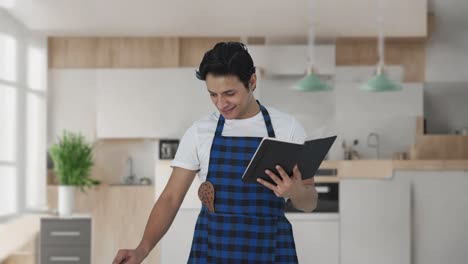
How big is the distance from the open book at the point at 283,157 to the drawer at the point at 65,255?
5.23 meters

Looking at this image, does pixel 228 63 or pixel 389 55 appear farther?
pixel 389 55

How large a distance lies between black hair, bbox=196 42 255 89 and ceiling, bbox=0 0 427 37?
5.04 meters

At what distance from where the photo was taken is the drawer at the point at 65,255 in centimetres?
714

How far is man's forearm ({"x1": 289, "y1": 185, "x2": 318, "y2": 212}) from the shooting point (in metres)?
2.29

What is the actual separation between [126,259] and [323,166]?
466cm

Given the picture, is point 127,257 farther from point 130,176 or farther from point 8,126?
point 130,176

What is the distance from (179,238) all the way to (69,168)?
68.2 inches

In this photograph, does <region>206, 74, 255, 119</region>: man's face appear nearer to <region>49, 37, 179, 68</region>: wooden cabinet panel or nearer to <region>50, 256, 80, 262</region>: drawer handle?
<region>50, 256, 80, 262</region>: drawer handle

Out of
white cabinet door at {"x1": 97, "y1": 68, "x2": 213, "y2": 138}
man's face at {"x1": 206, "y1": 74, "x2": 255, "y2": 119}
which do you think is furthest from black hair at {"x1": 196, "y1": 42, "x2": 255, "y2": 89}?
white cabinet door at {"x1": 97, "y1": 68, "x2": 213, "y2": 138}

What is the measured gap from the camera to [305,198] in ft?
7.60

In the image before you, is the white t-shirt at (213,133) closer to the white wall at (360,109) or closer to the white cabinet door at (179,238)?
the white cabinet door at (179,238)

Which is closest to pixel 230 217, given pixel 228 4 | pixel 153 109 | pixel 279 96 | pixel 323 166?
pixel 323 166

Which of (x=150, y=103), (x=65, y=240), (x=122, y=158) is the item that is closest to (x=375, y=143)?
(x=150, y=103)

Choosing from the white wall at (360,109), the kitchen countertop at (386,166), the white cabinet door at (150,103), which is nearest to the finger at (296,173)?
the kitchen countertop at (386,166)
